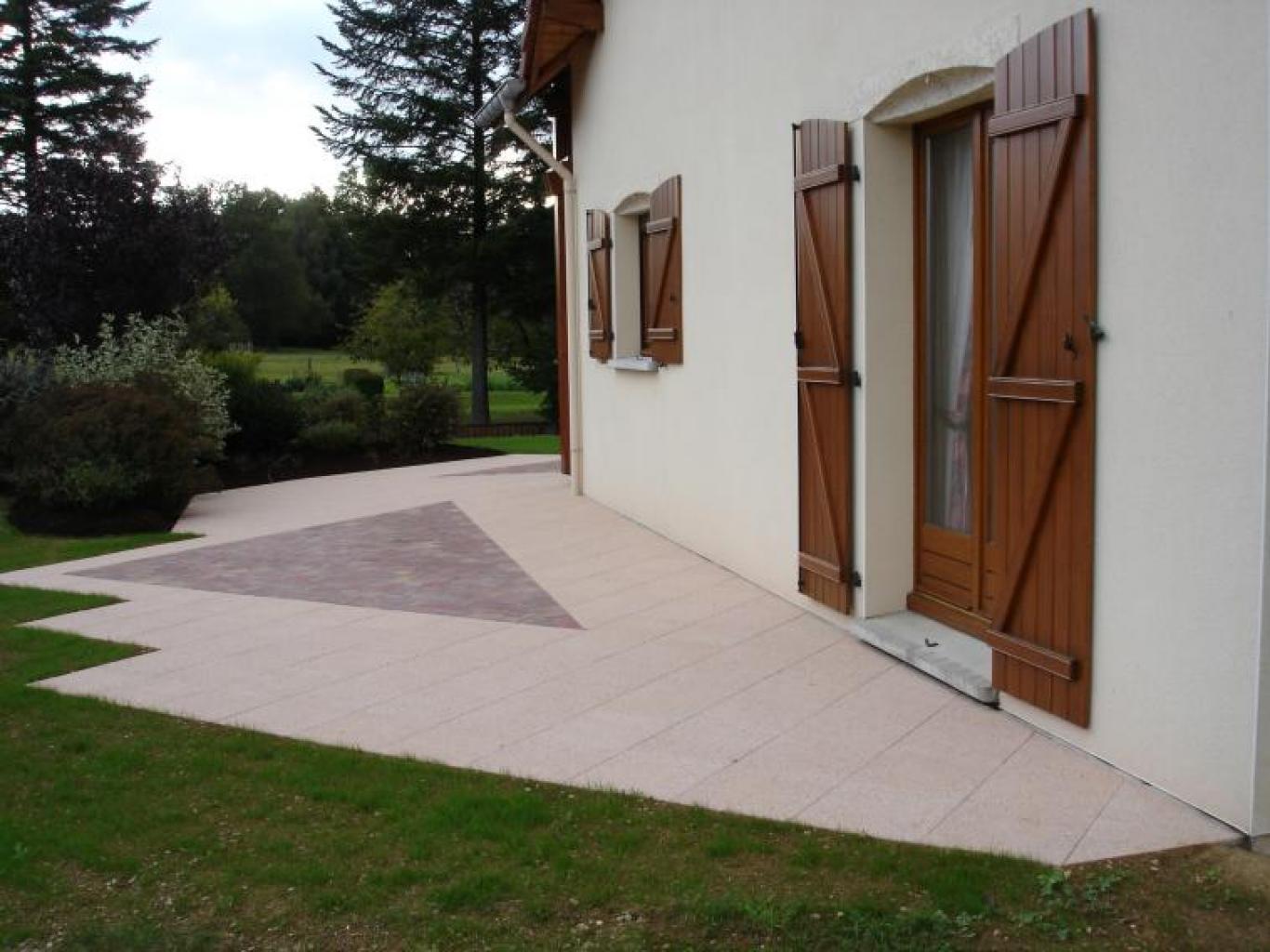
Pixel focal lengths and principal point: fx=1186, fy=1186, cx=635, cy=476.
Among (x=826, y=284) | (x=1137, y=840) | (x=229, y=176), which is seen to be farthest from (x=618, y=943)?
(x=229, y=176)

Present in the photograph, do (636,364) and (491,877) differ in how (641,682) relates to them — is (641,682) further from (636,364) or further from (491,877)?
(636,364)

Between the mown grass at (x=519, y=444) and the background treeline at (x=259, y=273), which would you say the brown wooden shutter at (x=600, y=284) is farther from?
the mown grass at (x=519, y=444)

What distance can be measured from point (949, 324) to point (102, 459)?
852cm

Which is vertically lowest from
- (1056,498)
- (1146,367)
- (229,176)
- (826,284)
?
(1056,498)

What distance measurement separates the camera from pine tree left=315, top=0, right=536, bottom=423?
2550cm

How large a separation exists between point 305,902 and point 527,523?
6.96 m

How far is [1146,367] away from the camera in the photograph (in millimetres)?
3887

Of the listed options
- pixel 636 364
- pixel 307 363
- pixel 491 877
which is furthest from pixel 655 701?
pixel 307 363

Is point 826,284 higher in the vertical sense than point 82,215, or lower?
lower

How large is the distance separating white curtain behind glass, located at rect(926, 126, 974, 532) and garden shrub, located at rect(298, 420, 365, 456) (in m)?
11.5

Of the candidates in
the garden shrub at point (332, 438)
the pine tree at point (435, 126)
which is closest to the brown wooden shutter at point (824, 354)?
the garden shrub at point (332, 438)

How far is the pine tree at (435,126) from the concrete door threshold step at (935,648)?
67.3 ft

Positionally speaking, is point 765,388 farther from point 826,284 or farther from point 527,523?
point 527,523

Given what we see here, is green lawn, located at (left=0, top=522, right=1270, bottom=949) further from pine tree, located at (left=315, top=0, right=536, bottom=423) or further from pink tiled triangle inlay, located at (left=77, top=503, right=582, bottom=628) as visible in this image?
pine tree, located at (left=315, top=0, right=536, bottom=423)
